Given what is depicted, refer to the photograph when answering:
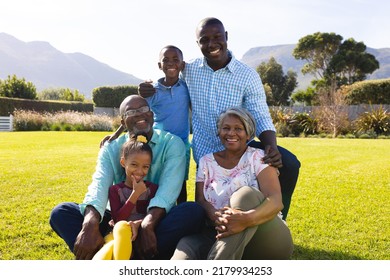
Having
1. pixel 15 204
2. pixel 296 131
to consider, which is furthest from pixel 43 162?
pixel 296 131

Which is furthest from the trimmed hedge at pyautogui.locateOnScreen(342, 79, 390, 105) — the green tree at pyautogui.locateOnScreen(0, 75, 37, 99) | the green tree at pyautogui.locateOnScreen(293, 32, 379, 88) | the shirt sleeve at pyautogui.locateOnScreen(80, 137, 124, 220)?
the shirt sleeve at pyautogui.locateOnScreen(80, 137, 124, 220)

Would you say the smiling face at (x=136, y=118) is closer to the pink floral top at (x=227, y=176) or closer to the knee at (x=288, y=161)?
the pink floral top at (x=227, y=176)

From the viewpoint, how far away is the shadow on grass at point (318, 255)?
12.4 feet

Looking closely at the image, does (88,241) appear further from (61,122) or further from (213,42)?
(61,122)

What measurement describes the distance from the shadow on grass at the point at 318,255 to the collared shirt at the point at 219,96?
1136 millimetres

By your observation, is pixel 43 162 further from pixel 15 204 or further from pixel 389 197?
pixel 389 197

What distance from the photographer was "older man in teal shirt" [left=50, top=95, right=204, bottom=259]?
118 inches

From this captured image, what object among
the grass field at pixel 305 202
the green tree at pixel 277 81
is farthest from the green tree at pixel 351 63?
the grass field at pixel 305 202

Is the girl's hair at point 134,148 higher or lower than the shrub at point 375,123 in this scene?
higher

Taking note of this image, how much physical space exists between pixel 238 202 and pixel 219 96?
120 cm

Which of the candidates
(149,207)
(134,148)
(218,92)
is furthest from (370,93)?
(149,207)

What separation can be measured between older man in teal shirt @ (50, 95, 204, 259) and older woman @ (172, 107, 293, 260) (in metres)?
0.15

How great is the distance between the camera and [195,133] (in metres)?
3.93

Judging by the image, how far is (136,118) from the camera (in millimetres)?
3459
